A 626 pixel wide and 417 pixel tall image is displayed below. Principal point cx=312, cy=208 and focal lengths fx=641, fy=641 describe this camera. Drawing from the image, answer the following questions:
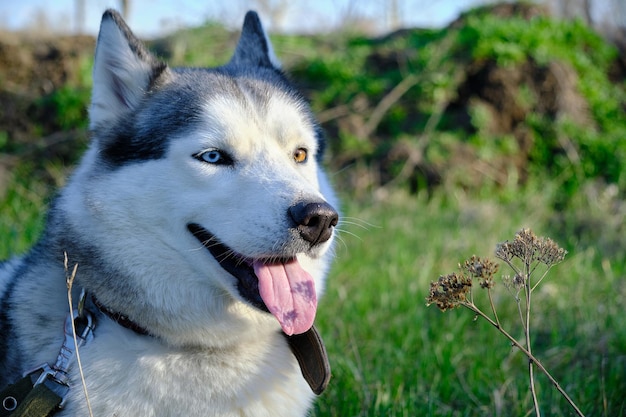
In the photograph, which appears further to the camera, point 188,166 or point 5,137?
point 5,137

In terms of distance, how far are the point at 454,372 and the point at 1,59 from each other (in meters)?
7.93

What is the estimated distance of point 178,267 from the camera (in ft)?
8.35

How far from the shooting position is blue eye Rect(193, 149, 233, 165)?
258cm

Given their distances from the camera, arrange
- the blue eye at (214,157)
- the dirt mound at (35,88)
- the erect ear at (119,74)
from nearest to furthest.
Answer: the blue eye at (214,157) → the erect ear at (119,74) → the dirt mound at (35,88)

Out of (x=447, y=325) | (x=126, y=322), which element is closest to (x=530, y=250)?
(x=126, y=322)

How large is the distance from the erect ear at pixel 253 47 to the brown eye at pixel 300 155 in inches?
28.4

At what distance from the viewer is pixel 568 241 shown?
622 centimetres

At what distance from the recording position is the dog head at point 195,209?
2.42m

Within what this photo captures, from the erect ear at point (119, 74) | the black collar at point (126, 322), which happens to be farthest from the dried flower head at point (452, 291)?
the erect ear at point (119, 74)

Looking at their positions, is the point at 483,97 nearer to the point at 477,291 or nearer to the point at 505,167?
the point at 505,167

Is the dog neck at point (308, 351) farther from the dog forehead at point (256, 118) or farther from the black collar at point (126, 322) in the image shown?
the dog forehead at point (256, 118)

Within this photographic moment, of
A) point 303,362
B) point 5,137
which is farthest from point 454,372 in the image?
point 5,137

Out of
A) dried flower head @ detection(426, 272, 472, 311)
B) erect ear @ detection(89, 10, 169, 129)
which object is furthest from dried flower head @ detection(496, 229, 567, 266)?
erect ear @ detection(89, 10, 169, 129)

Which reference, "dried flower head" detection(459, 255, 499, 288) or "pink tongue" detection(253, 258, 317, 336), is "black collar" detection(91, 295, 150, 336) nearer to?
"pink tongue" detection(253, 258, 317, 336)
